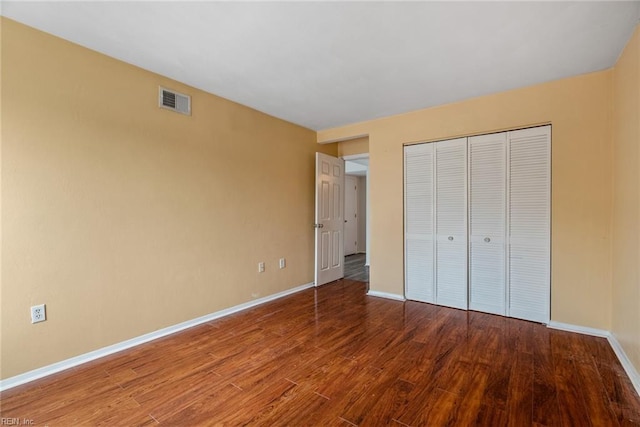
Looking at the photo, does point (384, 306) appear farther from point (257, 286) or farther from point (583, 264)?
point (583, 264)

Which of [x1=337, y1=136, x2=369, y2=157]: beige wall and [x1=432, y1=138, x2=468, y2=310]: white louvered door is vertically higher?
[x1=337, y1=136, x2=369, y2=157]: beige wall

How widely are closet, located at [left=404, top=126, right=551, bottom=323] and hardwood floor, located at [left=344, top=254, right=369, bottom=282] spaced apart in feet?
4.40

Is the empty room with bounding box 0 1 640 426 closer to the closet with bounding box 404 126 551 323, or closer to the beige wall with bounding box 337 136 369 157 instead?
the closet with bounding box 404 126 551 323

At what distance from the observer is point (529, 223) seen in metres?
2.96

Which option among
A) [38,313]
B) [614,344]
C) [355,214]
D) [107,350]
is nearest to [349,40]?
[38,313]

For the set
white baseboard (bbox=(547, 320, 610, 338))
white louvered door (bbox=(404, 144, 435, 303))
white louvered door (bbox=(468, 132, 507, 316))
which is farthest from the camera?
white louvered door (bbox=(404, 144, 435, 303))

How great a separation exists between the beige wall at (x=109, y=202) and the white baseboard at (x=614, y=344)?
10.9 feet

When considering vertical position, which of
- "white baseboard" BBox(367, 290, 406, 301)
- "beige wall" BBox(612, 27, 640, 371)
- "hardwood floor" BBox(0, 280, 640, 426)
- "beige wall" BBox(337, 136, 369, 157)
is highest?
"beige wall" BBox(337, 136, 369, 157)

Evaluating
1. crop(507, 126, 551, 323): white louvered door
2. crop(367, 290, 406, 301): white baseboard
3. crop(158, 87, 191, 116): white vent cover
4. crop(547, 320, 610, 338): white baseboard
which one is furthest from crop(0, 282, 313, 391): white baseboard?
crop(547, 320, 610, 338): white baseboard

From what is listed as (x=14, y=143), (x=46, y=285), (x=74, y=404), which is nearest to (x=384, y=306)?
(x=74, y=404)

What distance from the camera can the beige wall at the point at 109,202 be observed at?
1.94 meters

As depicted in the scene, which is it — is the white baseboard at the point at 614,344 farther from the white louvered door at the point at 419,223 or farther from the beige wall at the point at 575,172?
the white louvered door at the point at 419,223

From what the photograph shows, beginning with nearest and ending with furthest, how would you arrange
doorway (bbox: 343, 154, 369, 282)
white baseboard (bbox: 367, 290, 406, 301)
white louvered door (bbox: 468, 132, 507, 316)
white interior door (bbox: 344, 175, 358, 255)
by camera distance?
1. white louvered door (bbox: 468, 132, 507, 316)
2. white baseboard (bbox: 367, 290, 406, 301)
3. doorway (bbox: 343, 154, 369, 282)
4. white interior door (bbox: 344, 175, 358, 255)

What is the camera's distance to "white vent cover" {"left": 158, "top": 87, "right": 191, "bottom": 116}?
8.76ft
